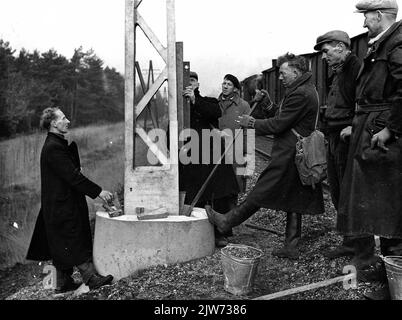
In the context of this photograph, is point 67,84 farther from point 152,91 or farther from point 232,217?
point 232,217

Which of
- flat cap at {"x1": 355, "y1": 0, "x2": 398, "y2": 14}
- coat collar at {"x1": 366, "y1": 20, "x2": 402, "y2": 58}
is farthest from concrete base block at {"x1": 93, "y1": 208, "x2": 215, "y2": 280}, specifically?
flat cap at {"x1": 355, "y1": 0, "x2": 398, "y2": 14}

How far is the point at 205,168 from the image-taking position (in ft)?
17.3

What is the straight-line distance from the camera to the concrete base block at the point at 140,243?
4.11 m

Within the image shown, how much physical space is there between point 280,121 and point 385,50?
1373 mm

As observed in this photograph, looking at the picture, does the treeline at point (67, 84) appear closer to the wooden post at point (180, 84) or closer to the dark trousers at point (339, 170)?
the wooden post at point (180, 84)

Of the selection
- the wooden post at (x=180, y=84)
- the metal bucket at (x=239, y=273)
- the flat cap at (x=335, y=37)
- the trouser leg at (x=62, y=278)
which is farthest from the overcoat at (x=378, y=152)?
the trouser leg at (x=62, y=278)

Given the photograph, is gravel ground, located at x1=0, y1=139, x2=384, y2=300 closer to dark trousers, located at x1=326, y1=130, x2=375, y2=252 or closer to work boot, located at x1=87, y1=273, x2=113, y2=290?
work boot, located at x1=87, y1=273, x2=113, y2=290

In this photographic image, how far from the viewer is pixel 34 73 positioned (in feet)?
82.2

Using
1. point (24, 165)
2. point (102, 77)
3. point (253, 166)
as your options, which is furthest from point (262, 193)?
point (102, 77)

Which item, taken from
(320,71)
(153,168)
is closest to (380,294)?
(153,168)

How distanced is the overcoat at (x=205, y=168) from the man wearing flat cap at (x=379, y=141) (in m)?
2.11

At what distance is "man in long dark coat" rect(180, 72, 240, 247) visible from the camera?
510 centimetres

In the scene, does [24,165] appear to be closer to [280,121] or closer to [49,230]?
[49,230]
